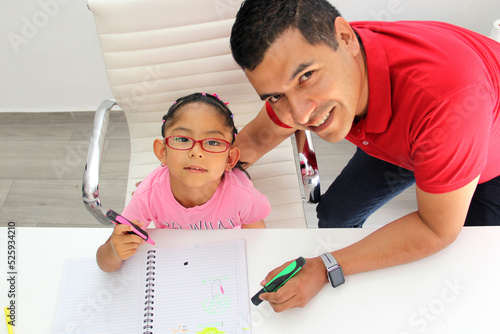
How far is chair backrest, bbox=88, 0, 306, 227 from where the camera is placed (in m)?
1.46

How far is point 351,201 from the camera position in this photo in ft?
5.31

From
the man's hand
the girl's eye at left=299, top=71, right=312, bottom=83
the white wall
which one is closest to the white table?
the man's hand

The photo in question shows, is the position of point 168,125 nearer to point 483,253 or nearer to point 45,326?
point 45,326

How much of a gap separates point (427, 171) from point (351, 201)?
63cm

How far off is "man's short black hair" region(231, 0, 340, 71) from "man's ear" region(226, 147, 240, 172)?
0.38 meters

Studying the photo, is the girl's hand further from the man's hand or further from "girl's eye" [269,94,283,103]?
"girl's eye" [269,94,283,103]

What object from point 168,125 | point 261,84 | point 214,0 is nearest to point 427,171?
point 261,84

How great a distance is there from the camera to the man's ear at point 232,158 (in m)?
1.34

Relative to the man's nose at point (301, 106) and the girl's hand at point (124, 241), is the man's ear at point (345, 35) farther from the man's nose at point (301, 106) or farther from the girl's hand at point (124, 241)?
the girl's hand at point (124, 241)

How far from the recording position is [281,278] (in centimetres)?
104

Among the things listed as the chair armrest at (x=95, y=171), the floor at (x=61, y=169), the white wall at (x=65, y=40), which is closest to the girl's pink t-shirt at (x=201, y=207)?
the chair armrest at (x=95, y=171)

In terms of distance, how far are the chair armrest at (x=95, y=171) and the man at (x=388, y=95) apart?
2.08 feet

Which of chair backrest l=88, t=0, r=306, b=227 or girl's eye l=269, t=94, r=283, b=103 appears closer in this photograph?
girl's eye l=269, t=94, r=283, b=103

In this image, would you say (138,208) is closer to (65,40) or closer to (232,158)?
(232,158)
